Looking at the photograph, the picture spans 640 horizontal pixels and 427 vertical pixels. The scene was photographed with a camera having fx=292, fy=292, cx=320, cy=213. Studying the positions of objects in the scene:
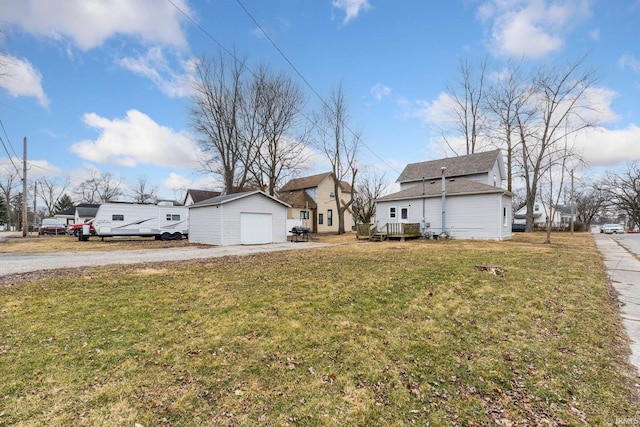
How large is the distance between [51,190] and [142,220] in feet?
161

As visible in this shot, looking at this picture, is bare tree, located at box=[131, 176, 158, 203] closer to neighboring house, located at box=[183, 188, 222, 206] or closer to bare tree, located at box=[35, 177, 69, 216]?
bare tree, located at box=[35, 177, 69, 216]

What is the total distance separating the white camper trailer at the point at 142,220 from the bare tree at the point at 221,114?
4.98m

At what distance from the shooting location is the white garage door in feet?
57.7

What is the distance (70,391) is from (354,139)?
2652cm

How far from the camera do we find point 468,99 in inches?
1203

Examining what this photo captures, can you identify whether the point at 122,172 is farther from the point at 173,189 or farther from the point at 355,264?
the point at 355,264

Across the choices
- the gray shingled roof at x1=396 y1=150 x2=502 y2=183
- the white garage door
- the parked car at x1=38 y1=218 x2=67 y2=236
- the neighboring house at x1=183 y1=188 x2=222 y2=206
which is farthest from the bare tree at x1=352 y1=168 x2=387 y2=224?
the parked car at x1=38 y1=218 x2=67 y2=236

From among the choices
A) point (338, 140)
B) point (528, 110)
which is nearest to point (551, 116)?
point (528, 110)

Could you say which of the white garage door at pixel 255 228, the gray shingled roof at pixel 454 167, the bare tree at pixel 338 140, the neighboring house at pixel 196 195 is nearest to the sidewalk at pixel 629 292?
the gray shingled roof at pixel 454 167

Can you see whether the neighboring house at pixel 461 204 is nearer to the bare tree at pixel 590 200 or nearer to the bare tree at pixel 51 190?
the bare tree at pixel 590 200

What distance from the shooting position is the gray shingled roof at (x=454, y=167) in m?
23.4

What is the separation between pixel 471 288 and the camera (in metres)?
6.01

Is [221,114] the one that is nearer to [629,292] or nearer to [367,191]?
[367,191]

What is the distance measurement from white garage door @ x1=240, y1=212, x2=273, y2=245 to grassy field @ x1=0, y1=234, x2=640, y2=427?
1133 cm
